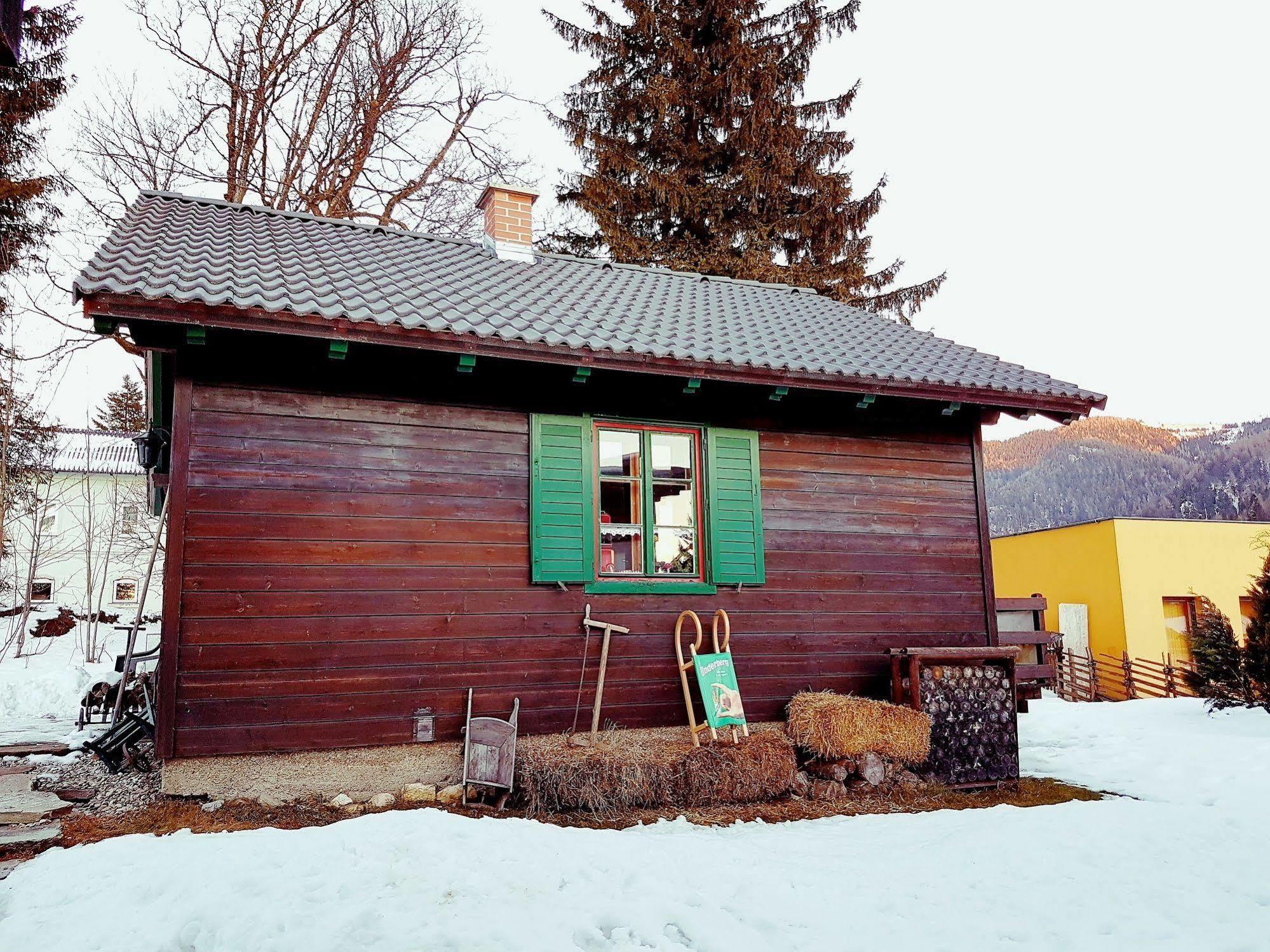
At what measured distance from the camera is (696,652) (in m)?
6.97

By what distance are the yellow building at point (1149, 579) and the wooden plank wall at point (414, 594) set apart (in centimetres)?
1290

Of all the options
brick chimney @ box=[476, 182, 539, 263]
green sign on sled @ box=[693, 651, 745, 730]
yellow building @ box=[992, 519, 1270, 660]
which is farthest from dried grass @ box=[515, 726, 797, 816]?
yellow building @ box=[992, 519, 1270, 660]

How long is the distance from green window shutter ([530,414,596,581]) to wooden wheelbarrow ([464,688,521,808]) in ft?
3.62

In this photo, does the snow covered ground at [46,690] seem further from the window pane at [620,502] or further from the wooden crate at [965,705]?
the wooden crate at [965,705]

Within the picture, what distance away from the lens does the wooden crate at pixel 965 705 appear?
711cm

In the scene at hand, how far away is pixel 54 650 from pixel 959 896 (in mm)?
17343

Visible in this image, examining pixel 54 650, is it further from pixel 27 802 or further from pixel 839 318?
pixel 839 318

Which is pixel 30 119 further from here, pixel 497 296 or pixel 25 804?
pixel 25 804

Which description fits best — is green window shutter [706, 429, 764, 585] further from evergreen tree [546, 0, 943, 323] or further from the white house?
the white house

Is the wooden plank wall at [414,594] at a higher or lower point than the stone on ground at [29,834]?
higher

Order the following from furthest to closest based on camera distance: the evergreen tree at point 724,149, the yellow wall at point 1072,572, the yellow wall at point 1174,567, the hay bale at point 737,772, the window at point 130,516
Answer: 1. the window at point 130,516
2. the yellow wall at point 1072,572
3. the yellow wall at point 1174,567
4. the evergreen tree at point 724,149
5. the hay bale at point 737,772

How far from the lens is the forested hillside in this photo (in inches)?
1615

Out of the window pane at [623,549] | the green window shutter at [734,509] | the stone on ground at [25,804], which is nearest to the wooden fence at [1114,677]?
the green window shutter at [734,509]

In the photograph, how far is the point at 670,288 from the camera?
32.1 ft
